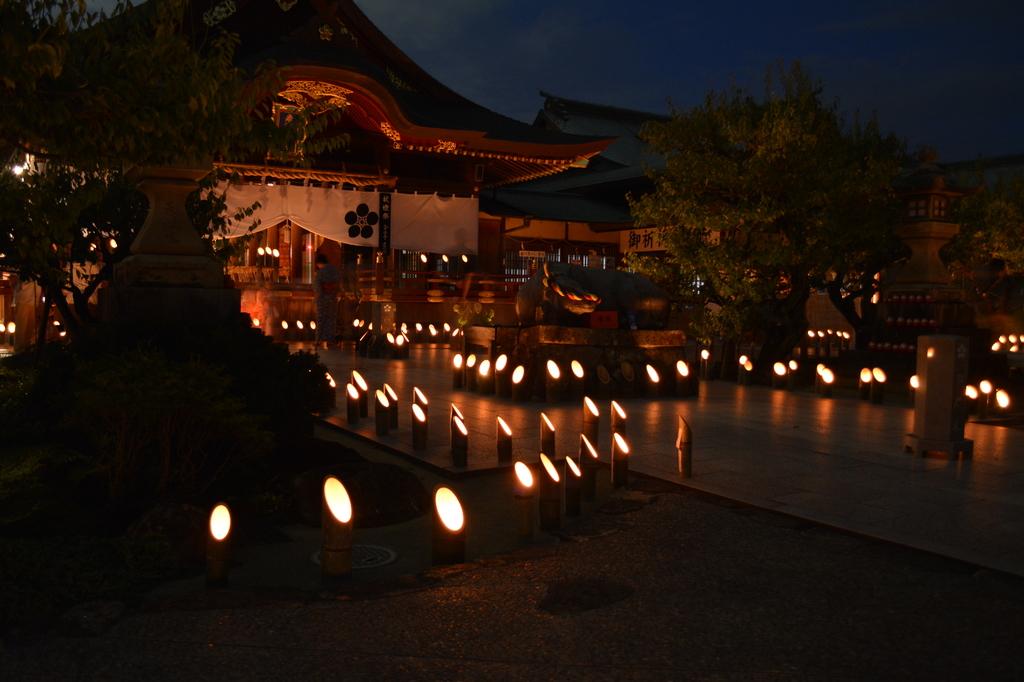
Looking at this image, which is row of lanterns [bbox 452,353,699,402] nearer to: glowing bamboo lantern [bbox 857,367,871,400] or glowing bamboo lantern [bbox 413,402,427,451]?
glowing bamboo lantern [bbox 857,367,871,400]

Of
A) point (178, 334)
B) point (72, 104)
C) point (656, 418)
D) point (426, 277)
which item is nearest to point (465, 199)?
point (426, 277)

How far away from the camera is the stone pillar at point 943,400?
7.11 meters

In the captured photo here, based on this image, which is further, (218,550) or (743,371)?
(743,371)

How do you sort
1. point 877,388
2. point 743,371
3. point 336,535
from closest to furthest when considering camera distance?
point 336,535, point 877,388, point 743,371

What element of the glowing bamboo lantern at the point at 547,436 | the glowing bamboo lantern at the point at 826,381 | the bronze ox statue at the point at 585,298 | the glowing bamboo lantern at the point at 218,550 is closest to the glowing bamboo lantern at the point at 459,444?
the glowing bamboo lantern at the point at 547,436

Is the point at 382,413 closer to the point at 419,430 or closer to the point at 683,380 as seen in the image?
the point at 419,430

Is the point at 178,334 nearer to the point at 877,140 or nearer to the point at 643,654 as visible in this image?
the point at 643,654

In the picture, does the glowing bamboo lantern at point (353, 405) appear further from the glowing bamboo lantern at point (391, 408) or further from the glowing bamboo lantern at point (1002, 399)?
the glowing bamboo lantern at point (1002, 399)

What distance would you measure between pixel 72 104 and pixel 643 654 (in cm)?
411

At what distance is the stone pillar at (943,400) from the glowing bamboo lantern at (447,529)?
4.96 metres

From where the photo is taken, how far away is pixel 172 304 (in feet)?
22.1

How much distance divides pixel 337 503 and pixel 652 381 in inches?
314

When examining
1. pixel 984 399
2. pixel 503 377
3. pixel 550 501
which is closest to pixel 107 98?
pixel 550 501

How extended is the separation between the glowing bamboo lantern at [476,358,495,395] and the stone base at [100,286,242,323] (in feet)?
16.2
